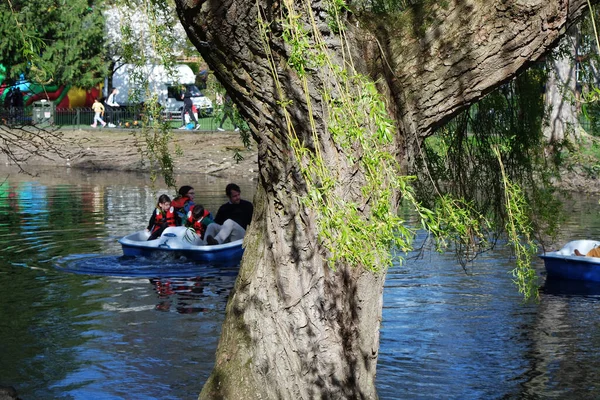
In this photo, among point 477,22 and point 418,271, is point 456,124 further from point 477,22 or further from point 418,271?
point 418,271

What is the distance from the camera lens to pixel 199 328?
12.5 meters

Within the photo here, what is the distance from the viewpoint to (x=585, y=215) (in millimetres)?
23984

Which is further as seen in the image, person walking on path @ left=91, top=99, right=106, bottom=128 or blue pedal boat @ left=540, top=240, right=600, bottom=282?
person walking on path @ left=91, top=99, right=106, bottom=128

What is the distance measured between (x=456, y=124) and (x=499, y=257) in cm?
840

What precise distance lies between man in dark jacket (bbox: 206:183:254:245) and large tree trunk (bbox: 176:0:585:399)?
412 inches

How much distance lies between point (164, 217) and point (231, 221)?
1.45m

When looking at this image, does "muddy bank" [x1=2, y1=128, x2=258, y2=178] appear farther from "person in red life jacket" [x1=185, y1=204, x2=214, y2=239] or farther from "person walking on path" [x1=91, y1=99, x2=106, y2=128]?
"person in red life jacket" [x1=185, y1=204, x2=214, y2=239]

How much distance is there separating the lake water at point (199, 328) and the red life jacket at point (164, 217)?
0.95m

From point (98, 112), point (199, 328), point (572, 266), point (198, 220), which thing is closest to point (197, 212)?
point (198, 220)

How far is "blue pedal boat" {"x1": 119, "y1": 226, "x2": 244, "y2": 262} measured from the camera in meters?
16.8

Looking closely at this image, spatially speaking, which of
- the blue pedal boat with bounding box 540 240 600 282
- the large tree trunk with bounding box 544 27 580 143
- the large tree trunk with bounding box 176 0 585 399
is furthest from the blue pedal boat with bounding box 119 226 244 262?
the large tree trunk with bounding box 176 0 585 399

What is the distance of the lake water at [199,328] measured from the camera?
10156 millimetres

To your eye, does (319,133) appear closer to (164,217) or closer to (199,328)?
(199,328)

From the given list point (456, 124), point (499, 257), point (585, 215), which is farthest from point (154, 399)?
point (585, 215)
